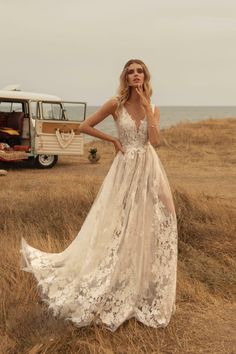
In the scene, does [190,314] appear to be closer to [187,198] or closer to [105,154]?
[187,198]

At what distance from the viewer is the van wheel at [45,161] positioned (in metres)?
14.4

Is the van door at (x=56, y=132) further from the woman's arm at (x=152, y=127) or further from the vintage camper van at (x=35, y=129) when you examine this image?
the woman's arm at (x=152, y=127)

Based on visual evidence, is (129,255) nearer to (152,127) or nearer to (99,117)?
(152,127)

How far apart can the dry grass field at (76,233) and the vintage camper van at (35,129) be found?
48 cm

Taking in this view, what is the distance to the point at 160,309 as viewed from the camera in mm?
4105

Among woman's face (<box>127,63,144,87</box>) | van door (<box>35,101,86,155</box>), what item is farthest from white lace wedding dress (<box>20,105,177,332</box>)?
van door (<box>35,101,86,155</box>)

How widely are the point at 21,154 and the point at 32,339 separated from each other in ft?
32.7

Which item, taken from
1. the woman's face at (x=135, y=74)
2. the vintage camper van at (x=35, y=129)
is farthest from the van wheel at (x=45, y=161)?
the woman's face at (x=135, y=74)

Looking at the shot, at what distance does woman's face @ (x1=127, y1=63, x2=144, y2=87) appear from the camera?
4051mm

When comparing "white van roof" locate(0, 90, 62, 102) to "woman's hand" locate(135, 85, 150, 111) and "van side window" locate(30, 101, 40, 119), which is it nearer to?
"van side window" locate(30, 101, 40, 119)

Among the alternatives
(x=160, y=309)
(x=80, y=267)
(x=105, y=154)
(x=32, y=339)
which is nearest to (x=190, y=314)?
(x=160, y=309)

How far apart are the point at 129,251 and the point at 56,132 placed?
33.9 ft

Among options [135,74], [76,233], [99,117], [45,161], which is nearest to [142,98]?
[135,74]

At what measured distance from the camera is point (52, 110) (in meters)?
14.3
